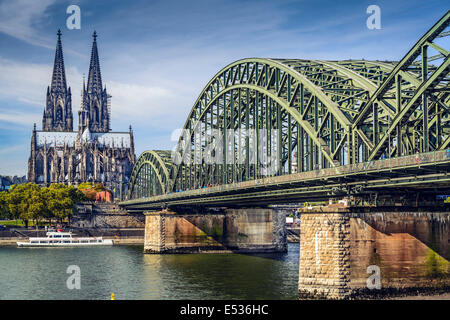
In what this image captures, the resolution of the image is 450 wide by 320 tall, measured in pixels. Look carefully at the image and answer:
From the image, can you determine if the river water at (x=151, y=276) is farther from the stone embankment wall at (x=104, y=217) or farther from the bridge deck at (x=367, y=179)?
the stone embankment wall at (x=104, y=217)

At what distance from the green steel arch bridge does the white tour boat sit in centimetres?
1819

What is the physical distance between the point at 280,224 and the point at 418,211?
56.9 metres

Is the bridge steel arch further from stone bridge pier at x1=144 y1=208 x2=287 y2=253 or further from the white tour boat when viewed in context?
stone bridge pier at x1=144 y1=208 x2=287 y2=253

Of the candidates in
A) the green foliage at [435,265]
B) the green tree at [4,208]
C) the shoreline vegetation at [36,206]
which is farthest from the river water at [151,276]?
the green tree at [4,208]

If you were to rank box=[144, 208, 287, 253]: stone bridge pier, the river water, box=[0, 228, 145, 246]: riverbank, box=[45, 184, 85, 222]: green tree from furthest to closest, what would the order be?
box=[45, 184, 85, 222]: green tree → box=[0, 228, 145, 246]: riverbank → box=[144, 208, 287, 253]: stone bridge pier → the river water

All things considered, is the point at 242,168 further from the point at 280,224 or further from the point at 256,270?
the point at 280,224

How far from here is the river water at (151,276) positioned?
62.2 metres

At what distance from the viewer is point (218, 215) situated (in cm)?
11119

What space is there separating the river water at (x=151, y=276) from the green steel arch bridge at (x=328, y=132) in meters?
9.15

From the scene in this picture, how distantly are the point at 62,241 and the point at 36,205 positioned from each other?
2299cm

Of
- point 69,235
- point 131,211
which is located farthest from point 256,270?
point 131,211

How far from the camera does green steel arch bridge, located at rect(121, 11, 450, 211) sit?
4966 cm

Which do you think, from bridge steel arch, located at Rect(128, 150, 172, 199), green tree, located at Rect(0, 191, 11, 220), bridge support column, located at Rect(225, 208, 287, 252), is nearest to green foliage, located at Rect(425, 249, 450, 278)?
bridge support column, located at Rect(225, 208, 287, 252)
